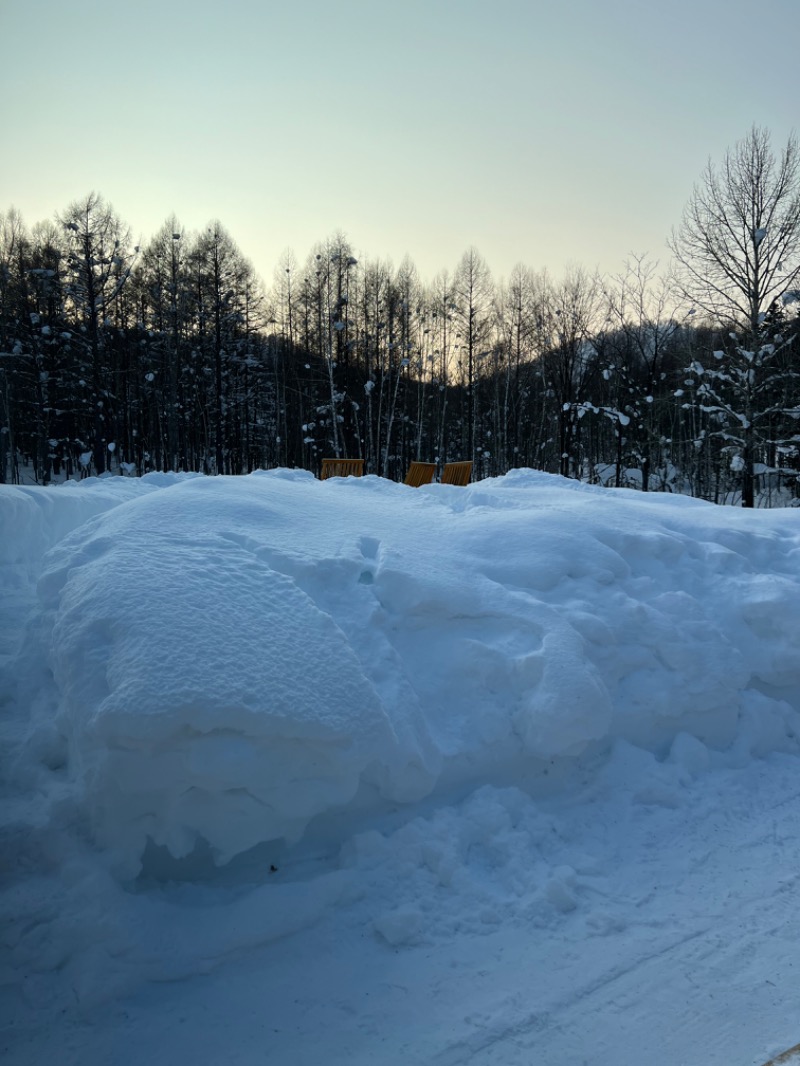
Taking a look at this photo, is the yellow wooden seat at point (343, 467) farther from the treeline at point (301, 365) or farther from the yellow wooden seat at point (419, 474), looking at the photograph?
the treeline at point (301, 365)

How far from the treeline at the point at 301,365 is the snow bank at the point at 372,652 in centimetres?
1532

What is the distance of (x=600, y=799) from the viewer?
2783mm

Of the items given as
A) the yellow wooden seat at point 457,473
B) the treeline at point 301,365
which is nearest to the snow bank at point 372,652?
the yellow wooden seat at point 457,473

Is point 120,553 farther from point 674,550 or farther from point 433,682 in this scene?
point 674,550

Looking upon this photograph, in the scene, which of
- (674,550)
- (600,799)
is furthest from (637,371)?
(600,799)

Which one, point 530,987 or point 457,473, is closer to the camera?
point 530,987

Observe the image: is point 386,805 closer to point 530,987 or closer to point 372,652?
point 372,652

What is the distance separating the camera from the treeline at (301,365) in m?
20.0

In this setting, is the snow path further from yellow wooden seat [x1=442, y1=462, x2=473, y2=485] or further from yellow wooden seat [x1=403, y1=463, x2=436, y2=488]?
yellow wooden seat [x1=403, y1=463, x2=436, y2=488]

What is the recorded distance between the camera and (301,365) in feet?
85.2

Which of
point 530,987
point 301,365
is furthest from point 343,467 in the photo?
point 301,365

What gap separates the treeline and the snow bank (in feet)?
50.2

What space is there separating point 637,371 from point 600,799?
83.9 ft

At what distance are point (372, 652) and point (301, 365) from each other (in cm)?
2452
